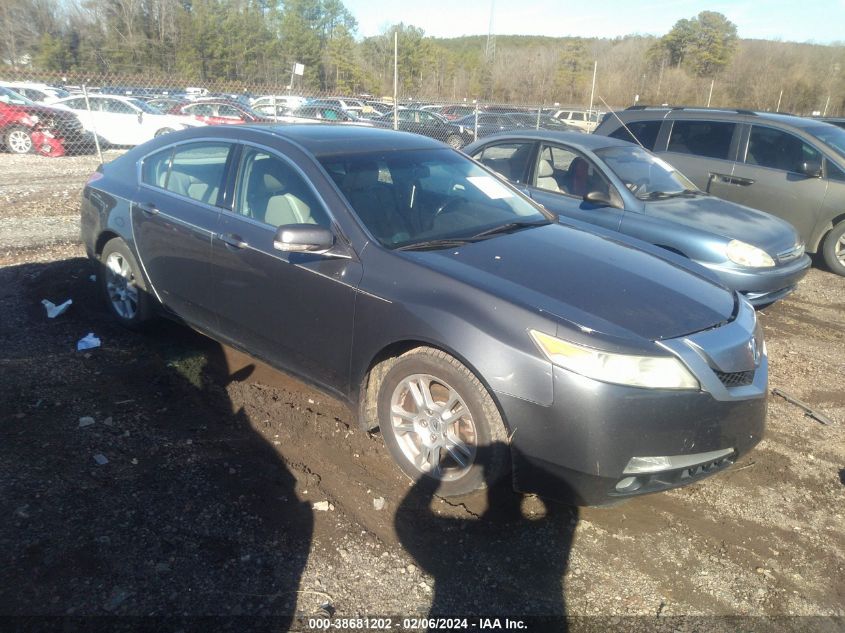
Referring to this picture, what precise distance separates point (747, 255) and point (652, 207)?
0.94m

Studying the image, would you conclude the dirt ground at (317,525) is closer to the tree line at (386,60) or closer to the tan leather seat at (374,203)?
the tan leather seat at (374,203)

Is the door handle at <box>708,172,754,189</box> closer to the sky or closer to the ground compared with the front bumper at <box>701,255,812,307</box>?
closer to the sky

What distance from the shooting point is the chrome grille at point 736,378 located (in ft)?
9.43

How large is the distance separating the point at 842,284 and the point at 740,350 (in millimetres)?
5875

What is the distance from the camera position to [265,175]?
12.6 ft

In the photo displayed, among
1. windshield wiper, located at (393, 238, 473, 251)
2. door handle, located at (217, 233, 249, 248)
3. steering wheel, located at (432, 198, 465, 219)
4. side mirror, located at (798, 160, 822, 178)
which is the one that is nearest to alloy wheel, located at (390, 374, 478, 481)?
windshield wiper, located at (393, 238, 473, 251)

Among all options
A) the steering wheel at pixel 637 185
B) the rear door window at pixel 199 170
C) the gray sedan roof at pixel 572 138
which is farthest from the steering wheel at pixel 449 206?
the gray sedan roof at pixel 572 138

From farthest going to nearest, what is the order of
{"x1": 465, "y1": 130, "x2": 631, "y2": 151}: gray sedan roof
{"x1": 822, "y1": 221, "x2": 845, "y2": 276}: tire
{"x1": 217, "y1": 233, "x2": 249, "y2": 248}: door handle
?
{"x1": 822, "y1": 221, "x2": 845, "y2": 276}: tire < {"x1": 465, "y1": 130, "x2": 631, "y2": 151}: gray sedan roof < {"x1": 217, "y1": 233, "x2": 249, "y2": 248}: door handle

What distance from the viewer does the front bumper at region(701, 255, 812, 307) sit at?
5570 millimetres

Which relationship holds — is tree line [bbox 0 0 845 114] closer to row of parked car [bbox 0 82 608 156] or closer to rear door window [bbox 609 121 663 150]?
row of parked car [bbox 0 82 608 156]

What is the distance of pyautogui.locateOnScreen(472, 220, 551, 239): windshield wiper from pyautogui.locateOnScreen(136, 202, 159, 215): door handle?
2.29 m

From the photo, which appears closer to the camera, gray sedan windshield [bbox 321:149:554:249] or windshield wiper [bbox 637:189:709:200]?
gray sedan windshield [bbox 321:149:554:249]

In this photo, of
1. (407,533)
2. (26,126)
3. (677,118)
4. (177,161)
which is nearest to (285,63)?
(26,126)

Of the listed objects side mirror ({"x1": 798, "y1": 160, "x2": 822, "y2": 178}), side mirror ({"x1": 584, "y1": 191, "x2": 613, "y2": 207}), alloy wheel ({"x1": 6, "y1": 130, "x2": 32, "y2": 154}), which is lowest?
alloy wheel ({"x1": 6, "y1": 130, "x2": 32, "y2": 154})
